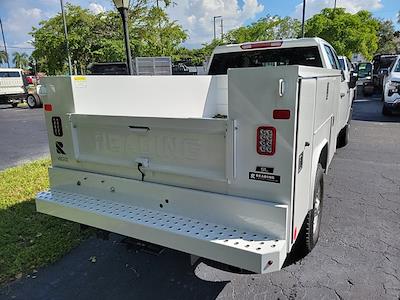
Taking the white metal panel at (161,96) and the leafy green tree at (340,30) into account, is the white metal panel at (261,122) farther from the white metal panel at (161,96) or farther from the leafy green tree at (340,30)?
the leafy green tree at (340,30)

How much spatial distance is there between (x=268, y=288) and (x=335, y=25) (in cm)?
3167

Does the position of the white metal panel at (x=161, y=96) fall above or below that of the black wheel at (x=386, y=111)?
above

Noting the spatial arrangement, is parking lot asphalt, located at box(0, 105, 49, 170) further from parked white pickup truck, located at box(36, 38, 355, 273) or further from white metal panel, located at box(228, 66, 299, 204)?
white metal panel, located at box(228, 66, 299, 204)

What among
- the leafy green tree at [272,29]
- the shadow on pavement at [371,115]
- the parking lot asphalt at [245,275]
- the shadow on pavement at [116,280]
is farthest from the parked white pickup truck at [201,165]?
the leafy green tree at [272,29]

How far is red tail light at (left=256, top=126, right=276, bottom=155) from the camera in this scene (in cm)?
208

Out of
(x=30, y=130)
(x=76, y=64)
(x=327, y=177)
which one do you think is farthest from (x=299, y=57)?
(x=76, y=64)

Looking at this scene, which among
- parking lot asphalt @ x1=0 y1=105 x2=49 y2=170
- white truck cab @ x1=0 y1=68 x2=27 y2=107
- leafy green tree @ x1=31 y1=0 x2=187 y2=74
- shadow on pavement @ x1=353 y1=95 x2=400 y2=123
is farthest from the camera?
leafy green tree @ x1=31 y1=0 x2=187 y2=74

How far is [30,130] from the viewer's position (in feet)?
38.9

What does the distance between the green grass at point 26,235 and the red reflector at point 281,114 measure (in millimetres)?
2676

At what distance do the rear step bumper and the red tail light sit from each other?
1.83ft

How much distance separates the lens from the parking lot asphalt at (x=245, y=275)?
2803mm

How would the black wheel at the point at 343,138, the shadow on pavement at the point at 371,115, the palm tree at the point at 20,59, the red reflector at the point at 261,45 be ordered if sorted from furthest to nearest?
the palm tree at the point at 20,59 → the shadow on pavement at the point at 371,115 → the black wheel at the point at 343,138 → the red reflector at the point at 261,45

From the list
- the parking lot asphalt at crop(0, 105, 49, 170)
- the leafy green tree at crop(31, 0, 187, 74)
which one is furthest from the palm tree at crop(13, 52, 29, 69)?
the parking lot asphalt at crop(0, 105, 49, 170)

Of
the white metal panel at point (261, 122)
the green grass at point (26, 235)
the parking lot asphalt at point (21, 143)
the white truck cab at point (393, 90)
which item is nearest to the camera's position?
the white metal panel at point (261, 122)
